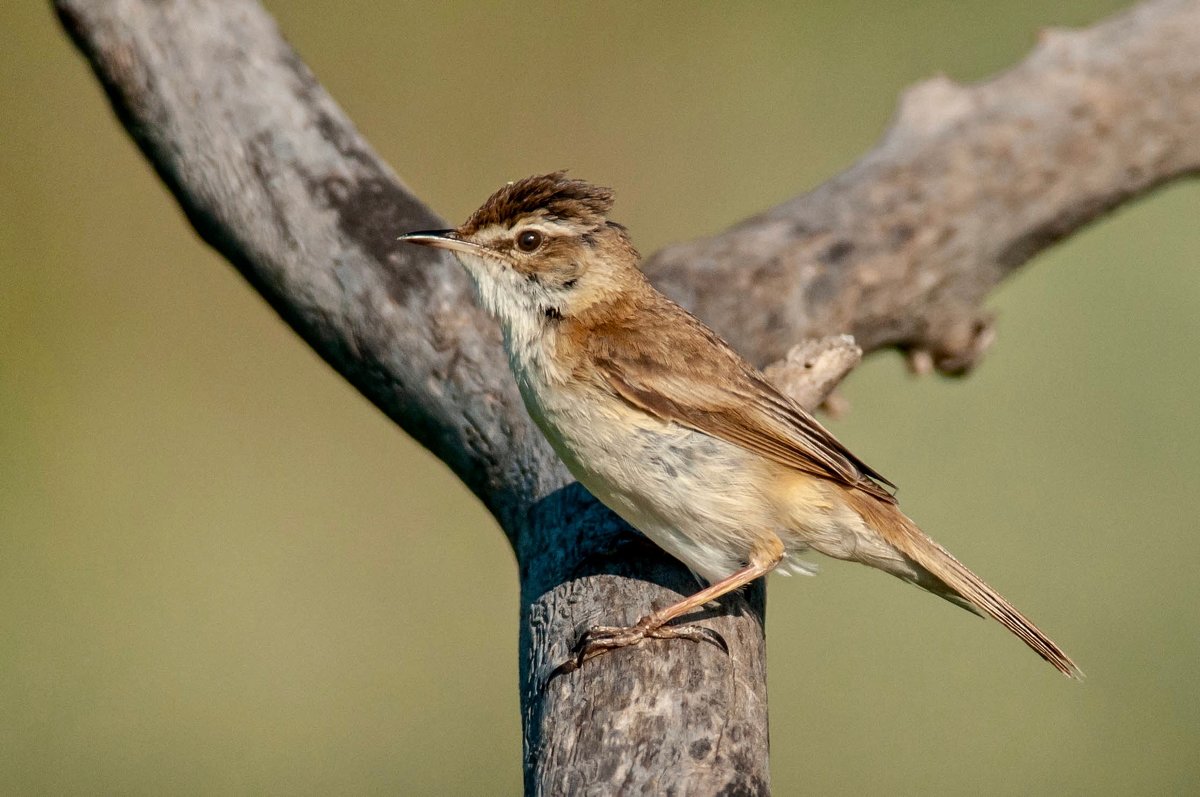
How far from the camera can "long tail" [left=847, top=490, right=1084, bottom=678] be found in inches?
142

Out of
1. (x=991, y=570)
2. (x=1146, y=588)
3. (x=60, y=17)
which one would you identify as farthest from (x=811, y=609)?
(x=60, y=17)

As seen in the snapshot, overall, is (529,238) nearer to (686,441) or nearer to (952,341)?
(686,441)

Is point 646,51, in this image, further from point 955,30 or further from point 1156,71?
point 1156,71

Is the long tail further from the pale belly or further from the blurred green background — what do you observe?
the blurred green background

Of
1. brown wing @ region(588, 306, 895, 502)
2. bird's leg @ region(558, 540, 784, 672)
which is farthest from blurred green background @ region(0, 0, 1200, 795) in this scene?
brown wing @ region(588, 306, 895, 502)

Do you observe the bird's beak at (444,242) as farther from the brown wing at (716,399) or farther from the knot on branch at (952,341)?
the knot on branch at (952,341)

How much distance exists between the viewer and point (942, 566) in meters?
3.63

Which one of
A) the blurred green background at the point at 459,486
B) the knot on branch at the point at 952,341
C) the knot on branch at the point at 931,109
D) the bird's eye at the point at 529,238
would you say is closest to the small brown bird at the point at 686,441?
the bird's eye at the point at 529,238

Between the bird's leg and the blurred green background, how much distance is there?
2.69m

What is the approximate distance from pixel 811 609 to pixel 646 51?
451cm

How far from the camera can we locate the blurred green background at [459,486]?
6.14 metres

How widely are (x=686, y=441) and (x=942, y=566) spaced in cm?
78

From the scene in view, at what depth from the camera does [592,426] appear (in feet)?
11.7

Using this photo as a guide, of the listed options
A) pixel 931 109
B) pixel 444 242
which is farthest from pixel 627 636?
pixel 931 109
